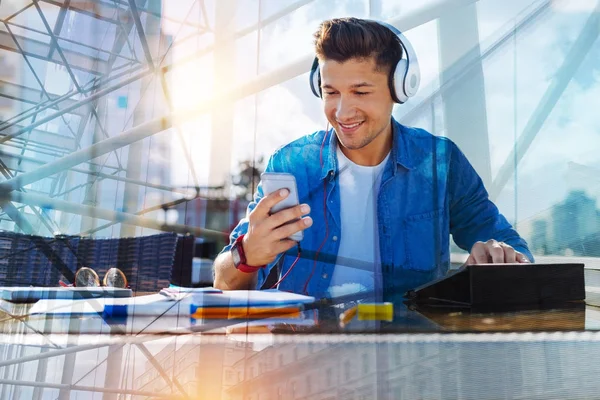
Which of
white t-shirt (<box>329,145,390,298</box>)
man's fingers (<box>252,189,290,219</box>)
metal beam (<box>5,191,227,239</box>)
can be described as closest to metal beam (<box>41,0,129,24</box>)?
metal beam (<box>5,191,227,239</box>)

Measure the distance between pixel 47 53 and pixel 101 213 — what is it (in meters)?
0.53

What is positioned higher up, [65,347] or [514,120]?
[514,120]

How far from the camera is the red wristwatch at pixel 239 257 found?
2.85 ft

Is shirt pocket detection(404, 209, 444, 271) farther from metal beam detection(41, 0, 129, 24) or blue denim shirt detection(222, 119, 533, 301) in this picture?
metal beam detection(41, 0, 129, 24)

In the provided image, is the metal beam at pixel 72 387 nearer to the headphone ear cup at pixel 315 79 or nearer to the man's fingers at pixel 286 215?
the man's fingers at pixel 286 215

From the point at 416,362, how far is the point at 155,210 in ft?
5.04

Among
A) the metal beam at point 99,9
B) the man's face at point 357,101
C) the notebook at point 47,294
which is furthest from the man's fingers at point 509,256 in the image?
the metal beam at point 99,9

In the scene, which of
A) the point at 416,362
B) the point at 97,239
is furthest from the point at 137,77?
the point at 416,362

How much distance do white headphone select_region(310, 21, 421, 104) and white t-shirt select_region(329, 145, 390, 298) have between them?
6.3 inches

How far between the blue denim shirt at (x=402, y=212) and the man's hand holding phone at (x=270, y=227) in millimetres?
165

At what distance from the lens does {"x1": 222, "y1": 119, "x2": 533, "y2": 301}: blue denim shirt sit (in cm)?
102

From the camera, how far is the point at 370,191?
3.50 ft

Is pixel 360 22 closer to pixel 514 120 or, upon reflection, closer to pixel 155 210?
pixel 514 120

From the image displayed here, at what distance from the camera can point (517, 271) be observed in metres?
0.53
